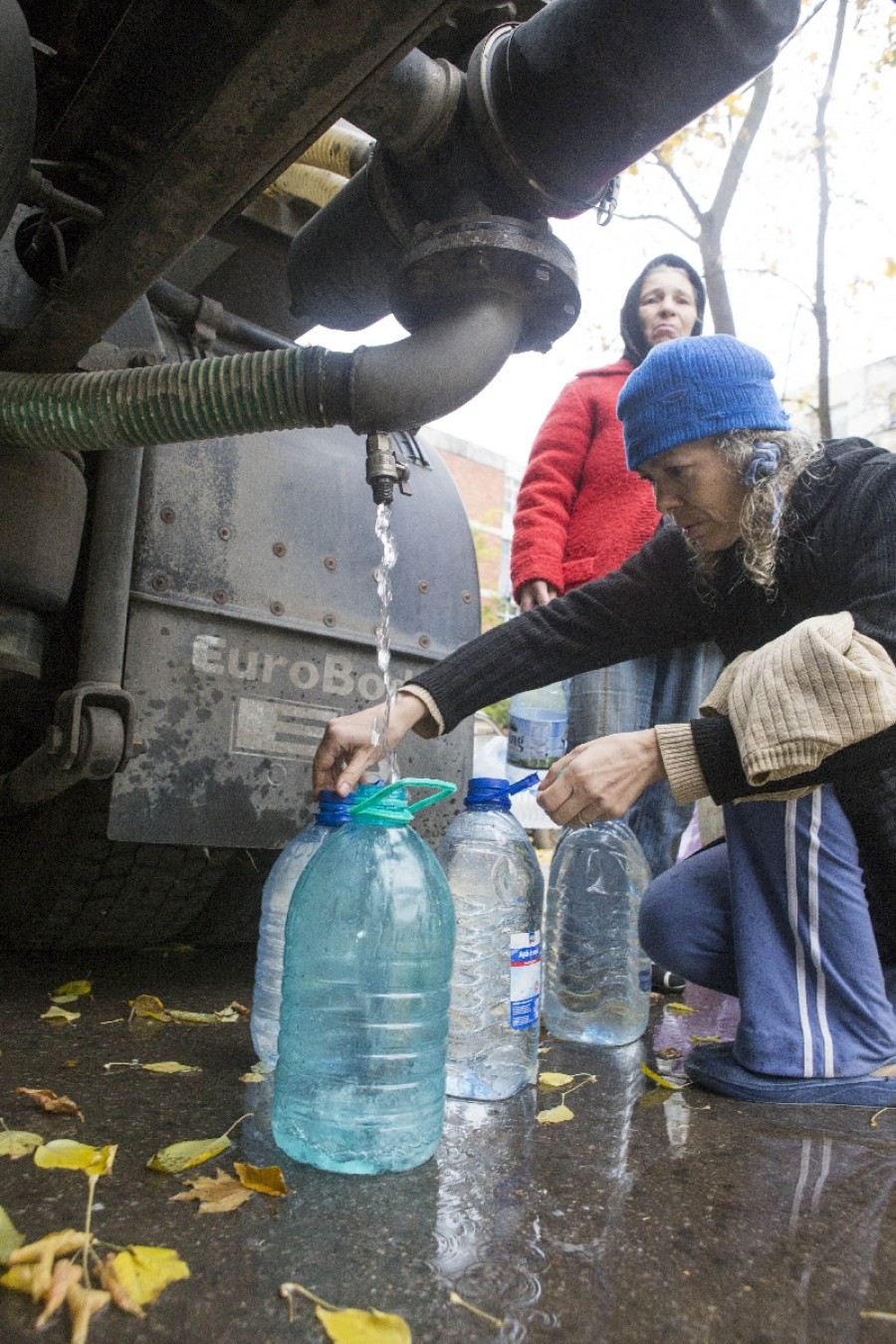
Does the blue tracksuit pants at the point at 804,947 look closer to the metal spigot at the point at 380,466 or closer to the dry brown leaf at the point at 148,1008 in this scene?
the metal spigot at the point at 380,466

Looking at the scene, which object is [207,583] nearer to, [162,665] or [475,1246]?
[162,665]

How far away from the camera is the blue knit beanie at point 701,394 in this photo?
2039mm

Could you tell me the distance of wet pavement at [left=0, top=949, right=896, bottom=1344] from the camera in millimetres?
1034

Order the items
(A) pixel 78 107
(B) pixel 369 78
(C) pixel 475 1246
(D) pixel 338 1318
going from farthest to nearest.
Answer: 1. (A) pixel 78 107
2. (B) pixel 369 78
3. (C) pixel 475 1246
4. (D) pixel 338 1318

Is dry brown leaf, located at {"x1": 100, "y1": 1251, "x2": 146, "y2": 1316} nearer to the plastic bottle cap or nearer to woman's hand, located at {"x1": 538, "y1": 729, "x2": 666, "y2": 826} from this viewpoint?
the plastic bottle cap

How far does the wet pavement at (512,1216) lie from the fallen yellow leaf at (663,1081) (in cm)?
3

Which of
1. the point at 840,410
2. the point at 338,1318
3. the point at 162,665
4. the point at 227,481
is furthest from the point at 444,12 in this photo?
the point at 840,410

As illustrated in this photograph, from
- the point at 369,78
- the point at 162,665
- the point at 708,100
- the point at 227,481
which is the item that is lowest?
the point at 162,665

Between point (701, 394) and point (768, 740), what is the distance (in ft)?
2.55

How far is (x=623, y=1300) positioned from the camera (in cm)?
108

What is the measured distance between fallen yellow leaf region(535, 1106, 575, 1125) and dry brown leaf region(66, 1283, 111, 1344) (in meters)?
0.86

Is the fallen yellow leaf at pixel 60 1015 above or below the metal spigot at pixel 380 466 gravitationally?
below

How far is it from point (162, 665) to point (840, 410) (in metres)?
14.4

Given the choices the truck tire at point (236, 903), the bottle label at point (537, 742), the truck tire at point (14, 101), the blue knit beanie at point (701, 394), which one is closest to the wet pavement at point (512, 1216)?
the truck tire at point (236, 903)
